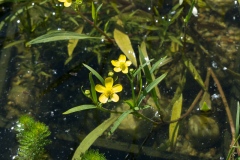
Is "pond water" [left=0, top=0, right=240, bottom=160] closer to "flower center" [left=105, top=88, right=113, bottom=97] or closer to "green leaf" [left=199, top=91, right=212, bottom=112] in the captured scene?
"green leaf" [left=199, top=91, right=212, bottom=112]

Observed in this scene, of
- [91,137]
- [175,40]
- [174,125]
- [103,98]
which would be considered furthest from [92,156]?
[175,40]

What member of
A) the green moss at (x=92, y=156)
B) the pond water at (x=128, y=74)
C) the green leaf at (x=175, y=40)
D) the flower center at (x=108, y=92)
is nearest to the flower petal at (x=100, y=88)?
the flower center at (x=108, y=92)

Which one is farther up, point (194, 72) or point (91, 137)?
point (194, 72)

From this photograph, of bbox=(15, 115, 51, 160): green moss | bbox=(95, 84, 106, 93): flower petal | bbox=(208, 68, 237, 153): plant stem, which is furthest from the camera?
bbox=(208, 68, 237, 153): plant stem

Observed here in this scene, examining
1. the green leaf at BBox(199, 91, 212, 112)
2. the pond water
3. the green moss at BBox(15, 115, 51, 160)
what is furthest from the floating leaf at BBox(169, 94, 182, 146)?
the green moss at BBox(15, 115, 51, 160)

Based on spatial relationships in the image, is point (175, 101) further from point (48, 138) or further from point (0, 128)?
point (0, 128)

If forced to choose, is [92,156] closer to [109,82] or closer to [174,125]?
[109,82]
